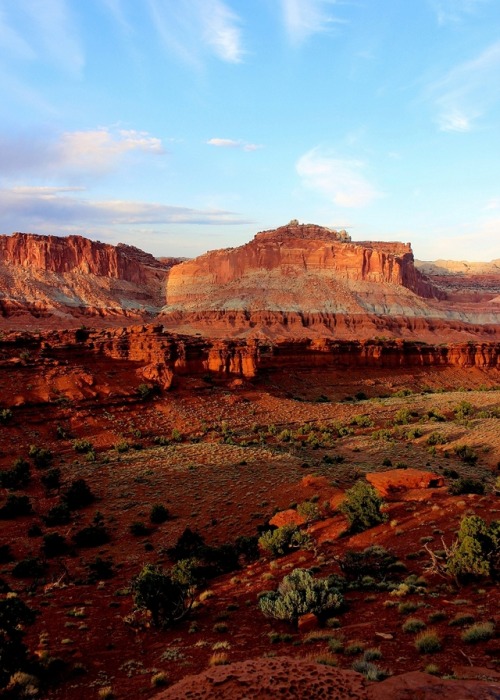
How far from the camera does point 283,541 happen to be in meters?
15.9

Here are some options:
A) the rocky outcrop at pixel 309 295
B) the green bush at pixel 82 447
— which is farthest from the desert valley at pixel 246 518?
the rocky outcrop at pixel 309 295

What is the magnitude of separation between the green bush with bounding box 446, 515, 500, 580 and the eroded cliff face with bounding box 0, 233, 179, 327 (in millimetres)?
93134

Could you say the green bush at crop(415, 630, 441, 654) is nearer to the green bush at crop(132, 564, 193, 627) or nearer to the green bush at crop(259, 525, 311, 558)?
the green bush at crop(132, 564, 193, 627)

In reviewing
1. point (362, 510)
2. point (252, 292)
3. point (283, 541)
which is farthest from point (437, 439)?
point (252, 292)

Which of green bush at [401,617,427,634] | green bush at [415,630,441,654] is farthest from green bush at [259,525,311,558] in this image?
green bush at [415,630,441,654]

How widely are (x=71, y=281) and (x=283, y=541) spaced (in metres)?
114

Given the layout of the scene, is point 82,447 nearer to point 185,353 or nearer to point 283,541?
point 185,353

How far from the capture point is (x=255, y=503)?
2141 centimetres

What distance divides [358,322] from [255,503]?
86.9 meters

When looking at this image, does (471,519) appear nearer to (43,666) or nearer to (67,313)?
(43,666)

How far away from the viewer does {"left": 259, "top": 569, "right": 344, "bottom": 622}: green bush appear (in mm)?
10344

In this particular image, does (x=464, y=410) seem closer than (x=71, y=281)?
Yes

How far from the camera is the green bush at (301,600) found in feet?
33.9

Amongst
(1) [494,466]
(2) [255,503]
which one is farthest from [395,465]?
(2) [255,503]
